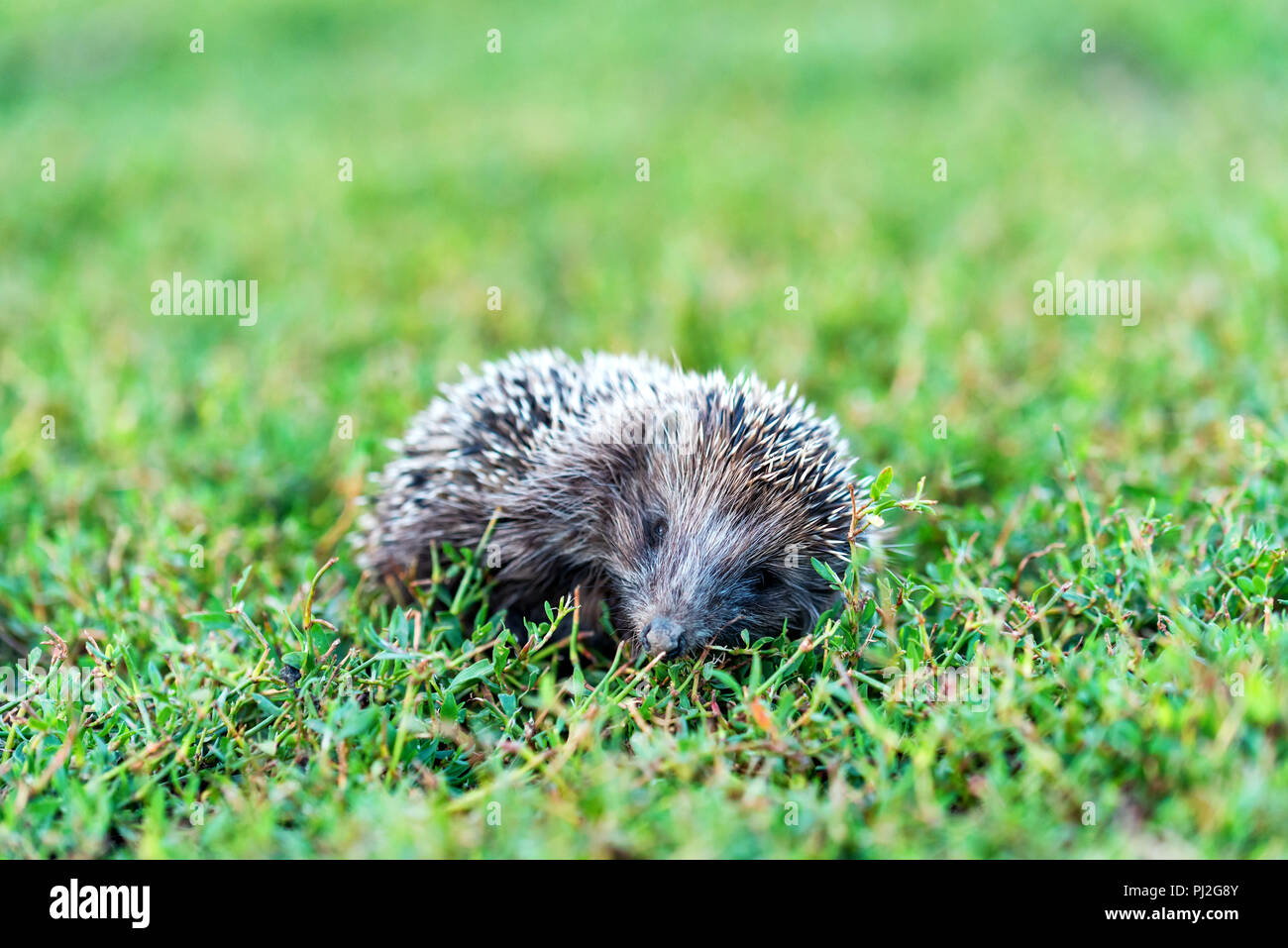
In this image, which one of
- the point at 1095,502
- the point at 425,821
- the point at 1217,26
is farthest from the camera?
the point at 1217,26

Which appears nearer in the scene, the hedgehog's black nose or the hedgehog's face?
A: the hedgehog's black nose

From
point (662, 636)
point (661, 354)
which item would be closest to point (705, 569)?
point (662, 636)

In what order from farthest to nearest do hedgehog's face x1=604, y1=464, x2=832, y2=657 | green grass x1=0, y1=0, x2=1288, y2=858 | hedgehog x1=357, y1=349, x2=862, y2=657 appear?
hedgehog x1=357, y1=349, x2=862, y2=657 < hedgehog's face x1=604, y1=464, x2=832, y2=657 < green grass x1=0, y1=0, x2=1288, y2=858

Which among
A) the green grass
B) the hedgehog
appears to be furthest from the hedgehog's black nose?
the green grass

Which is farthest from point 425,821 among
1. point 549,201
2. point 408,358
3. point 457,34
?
point 457,34

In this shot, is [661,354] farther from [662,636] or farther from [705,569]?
[662,636]

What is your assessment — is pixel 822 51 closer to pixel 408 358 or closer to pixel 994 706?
pixel 408 358

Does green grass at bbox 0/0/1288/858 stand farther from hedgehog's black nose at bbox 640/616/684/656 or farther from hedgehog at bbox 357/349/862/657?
hedgehog at bbox 357/349/862/657

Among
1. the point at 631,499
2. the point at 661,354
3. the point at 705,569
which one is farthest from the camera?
the point at 661,354
